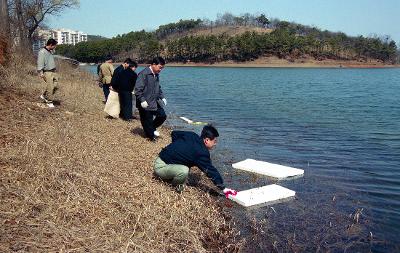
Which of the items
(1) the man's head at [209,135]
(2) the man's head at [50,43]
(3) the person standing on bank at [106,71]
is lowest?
(1) the man's head at [209,135]

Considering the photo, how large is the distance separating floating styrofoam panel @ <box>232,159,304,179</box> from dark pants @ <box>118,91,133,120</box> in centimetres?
424

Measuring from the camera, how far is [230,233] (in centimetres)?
587

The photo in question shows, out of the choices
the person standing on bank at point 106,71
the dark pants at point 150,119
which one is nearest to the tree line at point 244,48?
the person standing on bank at point 106,71

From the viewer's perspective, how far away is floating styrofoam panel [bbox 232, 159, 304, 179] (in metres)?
8.88

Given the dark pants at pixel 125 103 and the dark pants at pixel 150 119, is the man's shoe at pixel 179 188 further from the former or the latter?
the dark pants at pixel 125 103

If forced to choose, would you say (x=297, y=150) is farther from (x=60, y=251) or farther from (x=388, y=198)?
(x=60, y=251)

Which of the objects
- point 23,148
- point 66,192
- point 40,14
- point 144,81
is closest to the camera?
point 66,192

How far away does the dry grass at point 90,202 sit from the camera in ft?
14.6

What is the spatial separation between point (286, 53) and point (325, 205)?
109m

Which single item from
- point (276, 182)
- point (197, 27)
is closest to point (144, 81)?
point (276, 182)

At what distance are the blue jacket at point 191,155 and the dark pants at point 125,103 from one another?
5805mm

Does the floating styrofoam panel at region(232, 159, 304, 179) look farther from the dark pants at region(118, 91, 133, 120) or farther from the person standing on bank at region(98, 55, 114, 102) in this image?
the person standing on bank at region(98, 55, 114, 102)

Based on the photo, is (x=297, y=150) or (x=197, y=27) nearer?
(x=297, y=150)

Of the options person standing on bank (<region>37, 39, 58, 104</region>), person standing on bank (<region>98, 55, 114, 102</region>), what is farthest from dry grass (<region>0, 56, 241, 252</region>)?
person standing on bank (<region>98, 55, 114, 102</region>)
